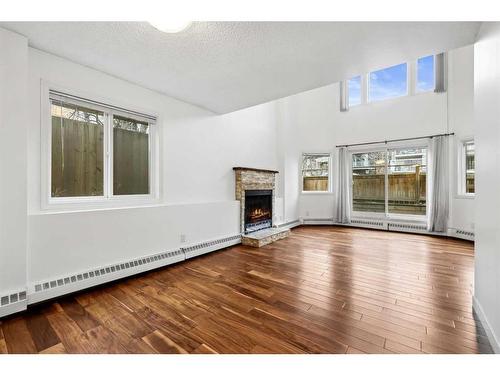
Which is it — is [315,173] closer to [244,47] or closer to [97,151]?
[244,47]

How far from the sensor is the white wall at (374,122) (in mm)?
4514

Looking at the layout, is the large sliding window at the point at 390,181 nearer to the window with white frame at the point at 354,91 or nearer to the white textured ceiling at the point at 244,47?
the window with white frame at the point at 354,91

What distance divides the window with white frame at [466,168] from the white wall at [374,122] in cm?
13

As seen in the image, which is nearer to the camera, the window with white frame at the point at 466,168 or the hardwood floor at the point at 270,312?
the hardwood floor at the point at 270,312

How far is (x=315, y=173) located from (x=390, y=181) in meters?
1.85

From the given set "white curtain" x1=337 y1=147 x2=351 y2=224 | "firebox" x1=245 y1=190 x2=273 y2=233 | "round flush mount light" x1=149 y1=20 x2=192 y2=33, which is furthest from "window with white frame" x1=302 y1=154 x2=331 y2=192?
"round flush mount light" x1=149 y1=20 x2=192 y2=33

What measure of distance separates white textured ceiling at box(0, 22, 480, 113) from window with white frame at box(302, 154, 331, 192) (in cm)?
373

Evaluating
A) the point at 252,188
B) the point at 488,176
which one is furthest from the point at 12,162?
the point at 488,176

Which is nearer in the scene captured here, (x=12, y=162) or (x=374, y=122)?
(x=12, y=162)

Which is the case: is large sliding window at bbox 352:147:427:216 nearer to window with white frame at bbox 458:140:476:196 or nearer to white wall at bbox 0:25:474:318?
white wall at bbox 0:25:474:318

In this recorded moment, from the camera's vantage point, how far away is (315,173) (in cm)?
645

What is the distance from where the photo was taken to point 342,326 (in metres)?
1.72

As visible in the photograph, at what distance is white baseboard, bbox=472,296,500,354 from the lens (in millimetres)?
1415

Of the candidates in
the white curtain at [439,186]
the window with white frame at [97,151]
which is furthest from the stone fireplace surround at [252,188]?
the white curtain at [439,186]
